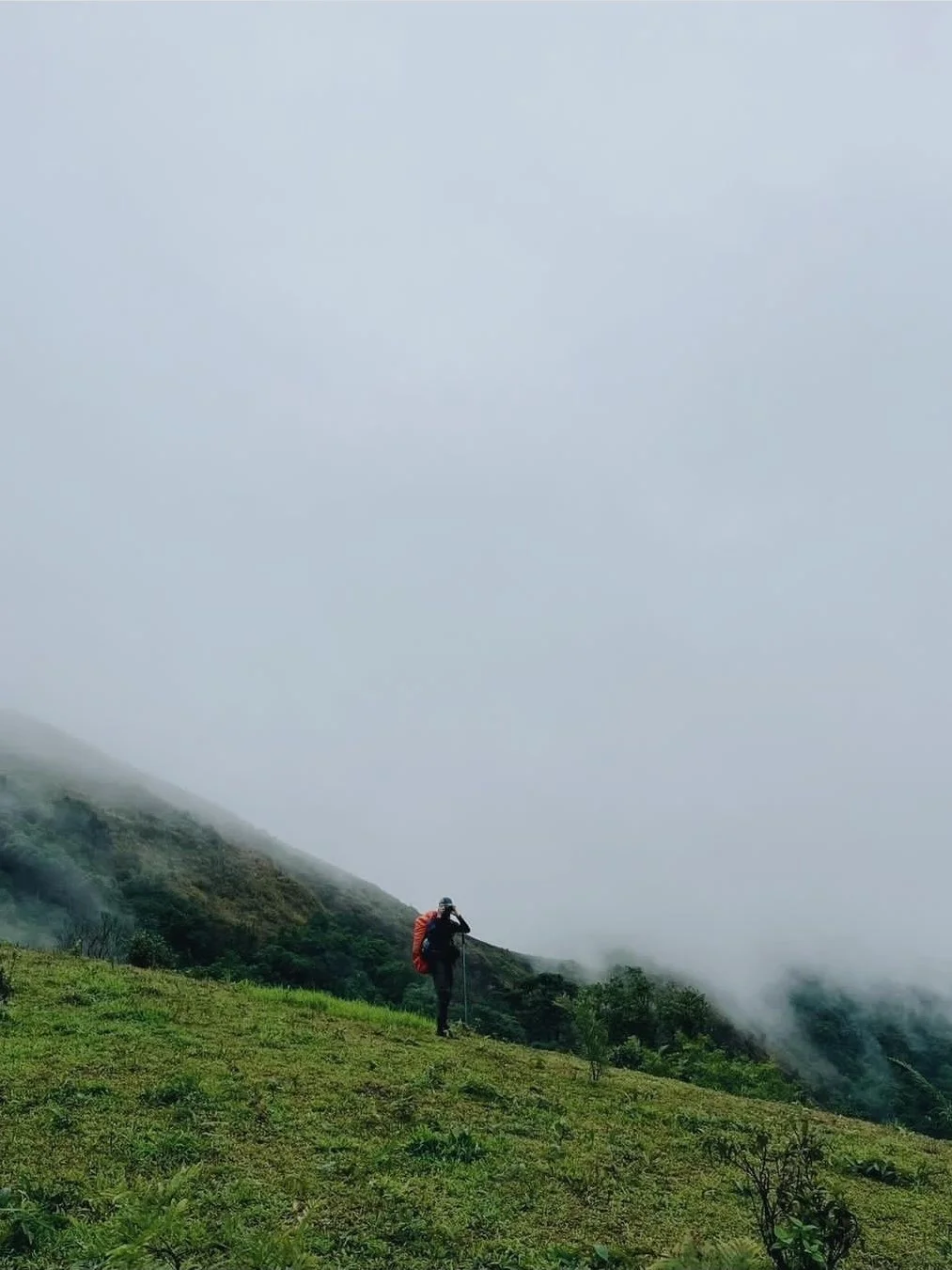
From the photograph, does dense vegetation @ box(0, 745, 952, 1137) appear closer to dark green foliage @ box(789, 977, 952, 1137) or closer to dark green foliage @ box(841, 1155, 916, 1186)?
dark green foliage @ box(789, 977, 952, 1137)

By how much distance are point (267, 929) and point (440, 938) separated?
4304cm

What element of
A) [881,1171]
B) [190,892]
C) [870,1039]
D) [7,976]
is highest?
[870,1039]

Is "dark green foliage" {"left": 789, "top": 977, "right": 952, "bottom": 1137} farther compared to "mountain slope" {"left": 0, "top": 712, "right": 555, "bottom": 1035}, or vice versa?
"dark green foliage" {"left": 789, "top": 977, "right": 952, "bottom": 1137}

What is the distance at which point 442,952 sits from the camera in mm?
20047

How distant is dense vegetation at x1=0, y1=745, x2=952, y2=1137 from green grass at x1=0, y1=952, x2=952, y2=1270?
29.2ft

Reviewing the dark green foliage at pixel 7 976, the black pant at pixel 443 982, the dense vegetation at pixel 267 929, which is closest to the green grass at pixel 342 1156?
the dark green foliage at pixel 7 976

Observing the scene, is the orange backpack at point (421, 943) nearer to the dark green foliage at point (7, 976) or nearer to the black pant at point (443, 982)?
the black pant at point (443, 982)

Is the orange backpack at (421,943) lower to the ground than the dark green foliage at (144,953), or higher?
higher

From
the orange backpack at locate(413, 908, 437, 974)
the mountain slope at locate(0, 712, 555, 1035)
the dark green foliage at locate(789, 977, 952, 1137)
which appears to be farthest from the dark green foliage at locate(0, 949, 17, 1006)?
the dark green foliage at locate(789, 977, 952, 1137)

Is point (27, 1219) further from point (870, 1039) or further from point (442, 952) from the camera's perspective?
point (870, 1039)

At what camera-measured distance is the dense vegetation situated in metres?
35.5

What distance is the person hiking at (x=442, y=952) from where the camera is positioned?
65.5 ft

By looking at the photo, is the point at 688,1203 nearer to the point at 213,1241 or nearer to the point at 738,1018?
the point at 213,1241

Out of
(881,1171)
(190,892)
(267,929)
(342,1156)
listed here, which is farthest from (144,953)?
(190,892)
